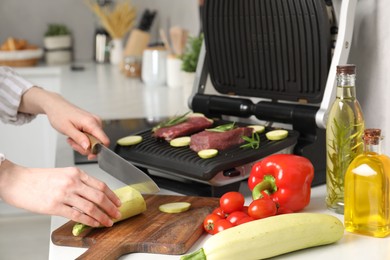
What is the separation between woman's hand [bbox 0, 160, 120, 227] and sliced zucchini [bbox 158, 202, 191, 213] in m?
0.11

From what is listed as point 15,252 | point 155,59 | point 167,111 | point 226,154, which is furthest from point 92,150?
point 155,59

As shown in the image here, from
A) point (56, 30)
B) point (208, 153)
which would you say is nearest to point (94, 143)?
point (208, 153)

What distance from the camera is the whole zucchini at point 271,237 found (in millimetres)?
944

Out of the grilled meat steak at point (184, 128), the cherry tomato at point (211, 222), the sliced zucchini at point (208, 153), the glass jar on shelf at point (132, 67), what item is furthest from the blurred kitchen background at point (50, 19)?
the cherry tomato at point (211, 222)

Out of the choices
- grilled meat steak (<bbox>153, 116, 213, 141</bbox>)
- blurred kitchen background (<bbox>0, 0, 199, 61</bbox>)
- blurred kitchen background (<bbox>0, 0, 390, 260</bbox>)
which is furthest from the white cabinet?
grilled meat steak (<bbox>153, 116, 213, 141</bbox>)

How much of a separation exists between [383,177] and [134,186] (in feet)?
1.57

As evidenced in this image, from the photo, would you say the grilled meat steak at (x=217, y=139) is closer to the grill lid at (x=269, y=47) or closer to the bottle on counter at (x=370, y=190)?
the grill lid at (x=269, y=47)

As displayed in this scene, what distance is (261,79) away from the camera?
1554 millimetres

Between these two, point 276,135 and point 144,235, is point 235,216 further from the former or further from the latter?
point 276,135

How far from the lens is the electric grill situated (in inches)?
50.5

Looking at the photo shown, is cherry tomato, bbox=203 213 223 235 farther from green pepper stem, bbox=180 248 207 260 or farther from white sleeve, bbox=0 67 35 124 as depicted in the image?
white sleeve, bbox=0 67 35 124

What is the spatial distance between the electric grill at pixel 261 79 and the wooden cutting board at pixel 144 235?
4.0 inches

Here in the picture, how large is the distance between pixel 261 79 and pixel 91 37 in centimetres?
268

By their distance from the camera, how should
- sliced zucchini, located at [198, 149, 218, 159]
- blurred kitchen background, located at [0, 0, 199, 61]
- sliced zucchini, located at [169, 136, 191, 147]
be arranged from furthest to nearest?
1. blurred kitchen background, located at [0, 0, 199, 61]
2. sliced zucchini, located at [169, 136, 191, 147]
3. sliced zucchini, located at [198, 149, 218, 159]
